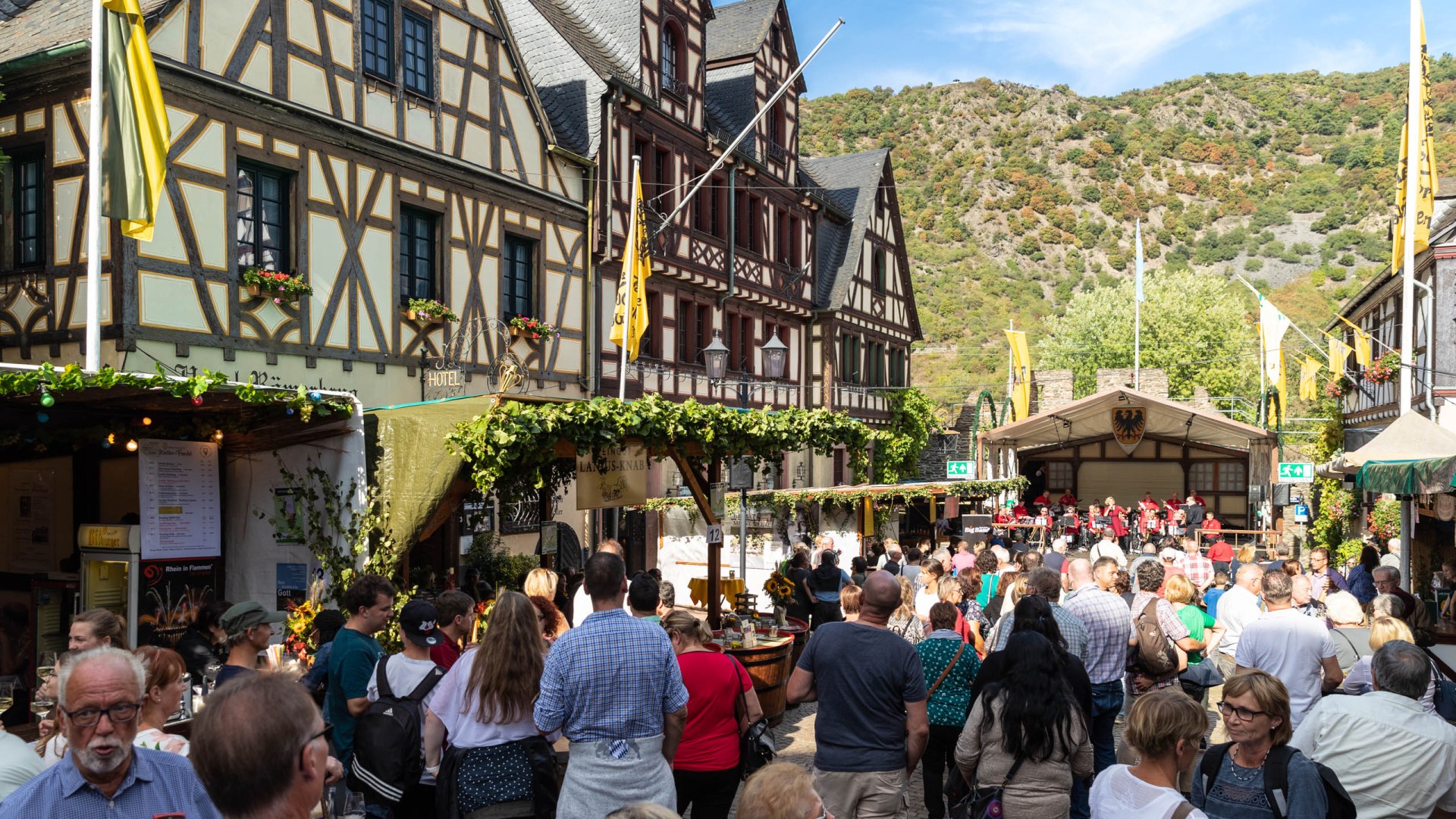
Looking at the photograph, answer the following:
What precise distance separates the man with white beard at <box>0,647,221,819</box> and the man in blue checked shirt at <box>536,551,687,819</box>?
5.42 ft

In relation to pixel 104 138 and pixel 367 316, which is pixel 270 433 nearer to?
pixel 104 138

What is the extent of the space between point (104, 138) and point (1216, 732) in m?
10.8

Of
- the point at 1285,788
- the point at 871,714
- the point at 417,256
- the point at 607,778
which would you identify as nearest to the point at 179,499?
the point at 607,778

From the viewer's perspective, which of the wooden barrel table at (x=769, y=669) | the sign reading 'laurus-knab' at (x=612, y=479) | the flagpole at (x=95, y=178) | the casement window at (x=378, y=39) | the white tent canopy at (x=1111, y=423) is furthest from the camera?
the white tent canopy at (x=1111, y=423)

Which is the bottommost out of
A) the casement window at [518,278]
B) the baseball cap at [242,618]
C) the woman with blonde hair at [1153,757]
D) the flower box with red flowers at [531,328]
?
the woman with blonde hair at [1153,757]

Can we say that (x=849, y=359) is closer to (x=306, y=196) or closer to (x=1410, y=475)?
(x=306, y=196)

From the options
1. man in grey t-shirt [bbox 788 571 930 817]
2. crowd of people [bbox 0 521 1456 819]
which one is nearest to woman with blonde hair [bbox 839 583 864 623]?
crowd of people [bbox 0 521 1456 819]

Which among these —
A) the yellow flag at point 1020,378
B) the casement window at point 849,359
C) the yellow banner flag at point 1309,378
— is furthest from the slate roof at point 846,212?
the yellow banner flag at point 1309,378

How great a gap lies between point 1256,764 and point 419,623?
362cm

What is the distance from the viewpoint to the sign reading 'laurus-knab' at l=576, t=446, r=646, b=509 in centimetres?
1035

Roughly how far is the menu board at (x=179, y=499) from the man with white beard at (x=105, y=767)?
639cm

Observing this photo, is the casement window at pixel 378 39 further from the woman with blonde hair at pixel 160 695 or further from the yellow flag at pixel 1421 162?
the yellow flag at pixel 1421 162

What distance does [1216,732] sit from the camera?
30.6 ft

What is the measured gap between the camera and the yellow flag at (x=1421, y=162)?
589 inches
